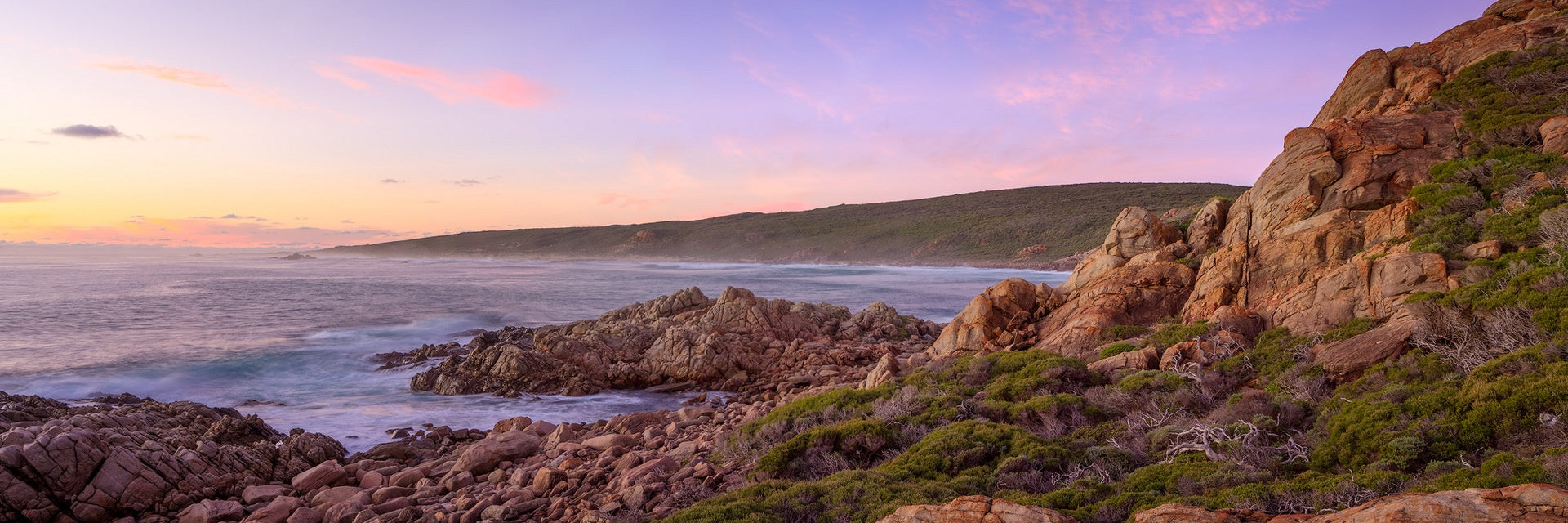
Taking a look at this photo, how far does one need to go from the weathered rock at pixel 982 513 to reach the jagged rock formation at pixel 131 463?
8796mm

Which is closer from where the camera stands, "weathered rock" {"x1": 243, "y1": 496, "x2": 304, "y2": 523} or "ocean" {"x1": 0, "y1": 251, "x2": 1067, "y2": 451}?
"weathered rock" {"x1": 243, "y1": 496, "x2": 304, "y2": 523}

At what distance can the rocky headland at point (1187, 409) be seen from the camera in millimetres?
6070

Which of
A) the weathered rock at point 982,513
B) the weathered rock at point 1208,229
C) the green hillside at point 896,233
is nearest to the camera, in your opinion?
the weathered rock at point 982,513

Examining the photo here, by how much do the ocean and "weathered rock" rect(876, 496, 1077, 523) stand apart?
11276mm

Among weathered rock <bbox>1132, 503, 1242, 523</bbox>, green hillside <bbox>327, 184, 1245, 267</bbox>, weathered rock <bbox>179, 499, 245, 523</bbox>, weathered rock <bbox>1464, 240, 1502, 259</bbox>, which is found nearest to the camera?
weathered rock <bbox>1132, 503, 1242, 523</bbox>

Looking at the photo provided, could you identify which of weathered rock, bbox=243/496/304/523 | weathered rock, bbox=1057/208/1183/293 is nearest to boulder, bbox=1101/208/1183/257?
weathered rock, bbox=1057/208/1183/293

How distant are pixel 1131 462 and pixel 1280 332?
15.4ft

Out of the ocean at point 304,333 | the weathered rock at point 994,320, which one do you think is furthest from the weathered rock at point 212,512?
the weathered rock at point 994,320

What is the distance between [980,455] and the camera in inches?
303

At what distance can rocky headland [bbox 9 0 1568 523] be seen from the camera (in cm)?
607

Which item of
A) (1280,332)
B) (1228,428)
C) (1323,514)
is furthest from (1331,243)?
(1323,514)

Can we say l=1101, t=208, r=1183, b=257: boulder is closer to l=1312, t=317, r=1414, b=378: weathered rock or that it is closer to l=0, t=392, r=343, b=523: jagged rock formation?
l=1312, t=317, r=1414, b=378: weathered rock

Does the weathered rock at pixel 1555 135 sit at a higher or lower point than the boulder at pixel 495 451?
higher

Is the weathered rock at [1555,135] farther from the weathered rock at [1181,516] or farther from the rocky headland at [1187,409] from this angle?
the weathered rock at [1181,516]
